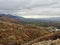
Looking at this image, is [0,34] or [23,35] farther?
[23,35]

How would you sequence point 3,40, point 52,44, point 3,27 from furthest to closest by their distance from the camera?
1. point 3,27
2. point 3,40
3. point 52,44

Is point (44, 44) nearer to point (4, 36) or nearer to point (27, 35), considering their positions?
point (4, 36)

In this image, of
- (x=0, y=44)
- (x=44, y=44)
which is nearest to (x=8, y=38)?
(x=0, y=44)

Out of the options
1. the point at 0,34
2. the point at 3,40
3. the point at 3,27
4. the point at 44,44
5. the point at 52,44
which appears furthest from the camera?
the point at 3,27

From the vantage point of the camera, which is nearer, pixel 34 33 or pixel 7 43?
pixel 7 43

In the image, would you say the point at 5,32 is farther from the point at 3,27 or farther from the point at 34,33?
the point at 34,33

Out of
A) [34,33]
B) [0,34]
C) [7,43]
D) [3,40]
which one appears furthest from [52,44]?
[34,33]

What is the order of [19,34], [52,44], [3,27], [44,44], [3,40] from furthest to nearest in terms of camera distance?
[3,27] → [19,34] → [3,40] → [44,44] → [52,44]

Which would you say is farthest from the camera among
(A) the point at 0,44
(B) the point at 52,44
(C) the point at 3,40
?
(C) the point at 3,40
